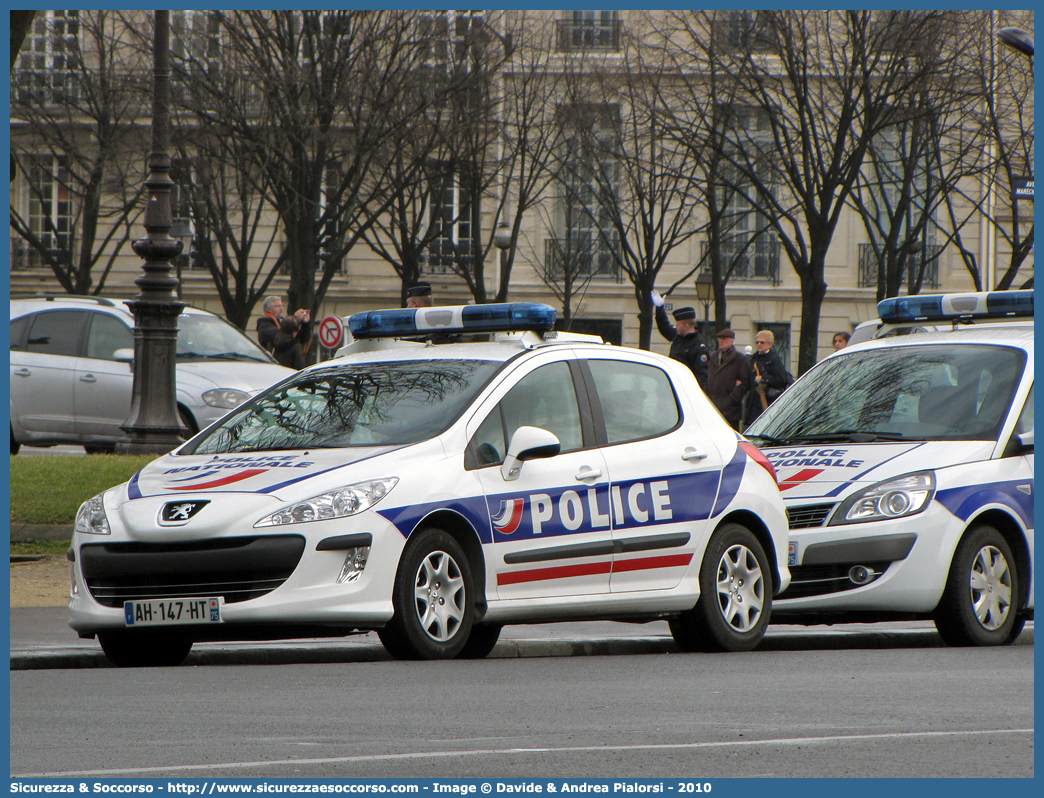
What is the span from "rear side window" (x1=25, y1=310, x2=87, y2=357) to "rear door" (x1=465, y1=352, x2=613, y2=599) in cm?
1074

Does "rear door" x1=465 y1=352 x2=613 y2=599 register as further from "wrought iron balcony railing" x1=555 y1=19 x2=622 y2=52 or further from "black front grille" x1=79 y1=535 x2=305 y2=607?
"wrought iron balcony railing" x1=555 y1=19 x2=622 y2=52

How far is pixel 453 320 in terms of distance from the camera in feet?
33.2

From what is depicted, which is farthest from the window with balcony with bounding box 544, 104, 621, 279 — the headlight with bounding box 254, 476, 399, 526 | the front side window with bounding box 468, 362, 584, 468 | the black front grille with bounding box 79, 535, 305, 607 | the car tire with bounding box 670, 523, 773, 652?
the black front grille with bounding box 79, 535, 305, 607

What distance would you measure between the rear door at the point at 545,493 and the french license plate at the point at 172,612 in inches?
53.3

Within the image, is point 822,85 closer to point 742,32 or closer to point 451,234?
point 742,32

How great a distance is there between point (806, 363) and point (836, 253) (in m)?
18.4

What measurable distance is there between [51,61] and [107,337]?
52.5 ft

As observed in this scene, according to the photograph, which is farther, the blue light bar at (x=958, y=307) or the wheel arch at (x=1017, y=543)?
the blue light bar at (x=958, y=307)

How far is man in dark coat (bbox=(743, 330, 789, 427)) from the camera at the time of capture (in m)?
18.9

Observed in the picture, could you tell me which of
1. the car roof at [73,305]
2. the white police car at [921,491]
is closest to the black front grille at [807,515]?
the white police car at [921,491]

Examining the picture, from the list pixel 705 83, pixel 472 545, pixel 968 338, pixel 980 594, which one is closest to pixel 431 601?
pixel 472 545

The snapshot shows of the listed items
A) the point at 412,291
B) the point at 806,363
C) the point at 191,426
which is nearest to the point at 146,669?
the point at 412,291

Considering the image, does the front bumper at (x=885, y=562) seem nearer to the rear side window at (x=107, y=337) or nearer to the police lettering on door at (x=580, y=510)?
the police lettering on door at (x=580, y=510)

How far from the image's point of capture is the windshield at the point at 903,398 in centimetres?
1049
